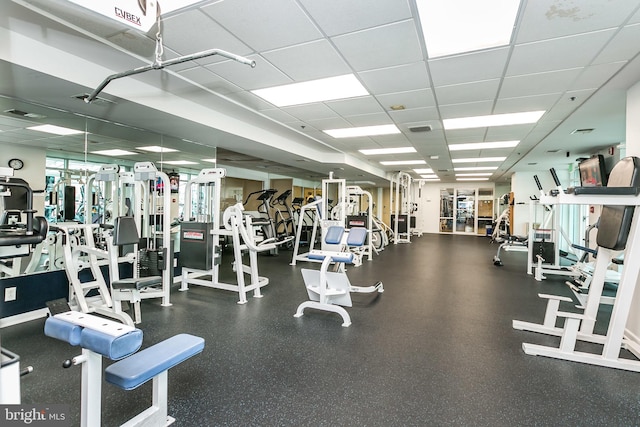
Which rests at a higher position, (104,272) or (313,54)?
(313,54)

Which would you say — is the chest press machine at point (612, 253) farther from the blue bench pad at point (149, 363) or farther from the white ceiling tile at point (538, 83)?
the blue bench pad at point (149, 363)

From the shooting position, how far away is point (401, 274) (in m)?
5.77

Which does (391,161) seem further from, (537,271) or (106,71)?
(106,71)

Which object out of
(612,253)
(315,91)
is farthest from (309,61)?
(612,253)

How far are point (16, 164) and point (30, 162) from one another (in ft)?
0.49

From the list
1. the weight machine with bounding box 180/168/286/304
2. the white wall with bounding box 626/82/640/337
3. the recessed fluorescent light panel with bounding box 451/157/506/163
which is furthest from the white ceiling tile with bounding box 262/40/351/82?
the recessed fluorescent light panel with bounding box 451/157/506/163

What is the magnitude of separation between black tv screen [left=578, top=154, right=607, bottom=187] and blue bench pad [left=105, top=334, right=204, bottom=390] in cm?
347

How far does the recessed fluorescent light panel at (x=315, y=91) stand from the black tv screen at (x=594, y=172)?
7.68ft

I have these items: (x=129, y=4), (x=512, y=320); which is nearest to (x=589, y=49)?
(x=512, y=320)


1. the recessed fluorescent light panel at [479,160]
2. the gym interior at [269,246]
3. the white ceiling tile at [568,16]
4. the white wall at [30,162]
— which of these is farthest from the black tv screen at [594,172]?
the white wall at [30,162]

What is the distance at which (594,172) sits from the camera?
285 centimetres

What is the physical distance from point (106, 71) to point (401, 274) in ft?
16.8

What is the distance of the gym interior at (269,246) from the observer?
1910 millimetres

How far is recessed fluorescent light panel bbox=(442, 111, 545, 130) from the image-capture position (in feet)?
14.9
